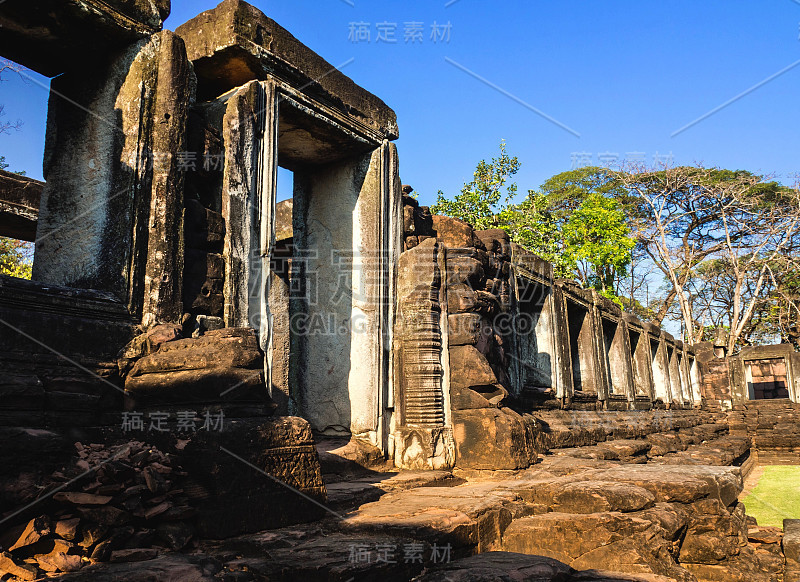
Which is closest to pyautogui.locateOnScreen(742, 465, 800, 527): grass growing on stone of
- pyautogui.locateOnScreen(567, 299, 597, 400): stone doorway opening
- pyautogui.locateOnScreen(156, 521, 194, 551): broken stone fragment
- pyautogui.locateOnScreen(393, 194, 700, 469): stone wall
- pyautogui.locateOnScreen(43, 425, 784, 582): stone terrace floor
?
pyautogui.locateOnScreen(43, 425, 784, 582): stone terrace floor

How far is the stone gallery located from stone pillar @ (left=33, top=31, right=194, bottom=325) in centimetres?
1

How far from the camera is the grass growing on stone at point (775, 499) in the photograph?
7.13 meters

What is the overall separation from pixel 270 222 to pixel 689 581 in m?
3.20

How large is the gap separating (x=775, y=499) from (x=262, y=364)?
27.5 feet

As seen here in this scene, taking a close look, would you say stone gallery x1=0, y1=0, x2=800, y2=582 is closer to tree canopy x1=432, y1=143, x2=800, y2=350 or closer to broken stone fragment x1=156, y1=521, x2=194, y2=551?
broken stone fragment x1=156, y1=521, x2=194, y2=551

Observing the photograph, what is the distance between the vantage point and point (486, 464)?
503cm

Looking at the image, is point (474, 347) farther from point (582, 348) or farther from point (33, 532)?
point (582, 348)

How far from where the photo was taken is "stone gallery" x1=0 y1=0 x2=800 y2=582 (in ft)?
8.03

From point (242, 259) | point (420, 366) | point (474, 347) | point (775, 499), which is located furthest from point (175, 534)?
point (775, 499)

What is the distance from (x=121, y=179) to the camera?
12.0ft

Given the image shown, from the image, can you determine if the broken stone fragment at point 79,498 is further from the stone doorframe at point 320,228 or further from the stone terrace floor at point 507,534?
the stone doorframe at point 320,228

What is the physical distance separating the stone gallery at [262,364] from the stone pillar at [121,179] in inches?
0.5

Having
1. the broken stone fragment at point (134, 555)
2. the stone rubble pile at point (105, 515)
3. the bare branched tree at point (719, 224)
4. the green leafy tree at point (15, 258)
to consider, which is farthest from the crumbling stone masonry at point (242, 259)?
the bare branched tree at point (719, 224)

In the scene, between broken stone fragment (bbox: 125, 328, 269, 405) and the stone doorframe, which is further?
the stone doorframe
